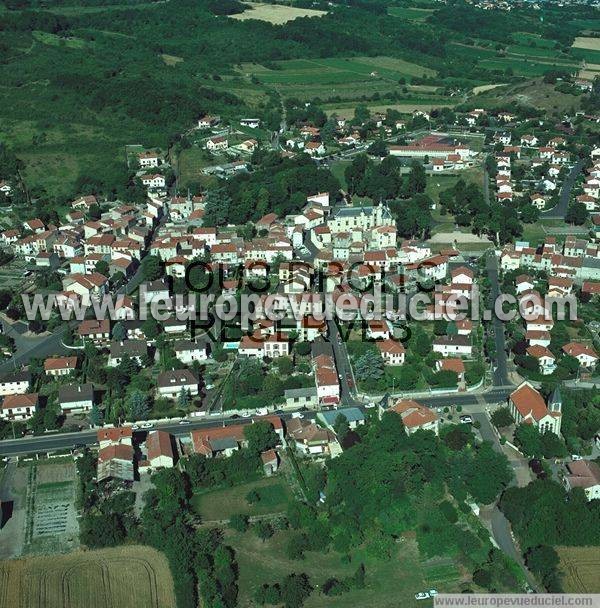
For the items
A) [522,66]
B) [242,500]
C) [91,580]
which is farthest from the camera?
[522,66]

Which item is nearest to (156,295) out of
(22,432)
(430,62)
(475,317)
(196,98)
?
(22,432)

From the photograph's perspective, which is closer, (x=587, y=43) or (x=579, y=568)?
(x=579, y=568)

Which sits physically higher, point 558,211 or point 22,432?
point 558,211

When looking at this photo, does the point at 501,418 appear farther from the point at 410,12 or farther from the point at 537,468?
the point at 410,12

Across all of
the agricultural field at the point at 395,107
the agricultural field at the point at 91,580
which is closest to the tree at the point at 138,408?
the agricultural field at the point at 91,580

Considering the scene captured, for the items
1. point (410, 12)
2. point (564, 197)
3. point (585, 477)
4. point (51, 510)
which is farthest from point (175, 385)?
point (410, 12)

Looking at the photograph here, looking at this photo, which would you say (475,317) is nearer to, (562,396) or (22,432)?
(562,396)

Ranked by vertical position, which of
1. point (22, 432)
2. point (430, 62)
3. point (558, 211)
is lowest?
point (22, 432)

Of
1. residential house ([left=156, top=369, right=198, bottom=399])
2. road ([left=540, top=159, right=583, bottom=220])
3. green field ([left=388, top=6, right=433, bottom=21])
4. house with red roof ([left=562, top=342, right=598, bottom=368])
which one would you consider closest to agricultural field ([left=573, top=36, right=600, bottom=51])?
green field ([left=388, top=6, right=433, bottom=21])
